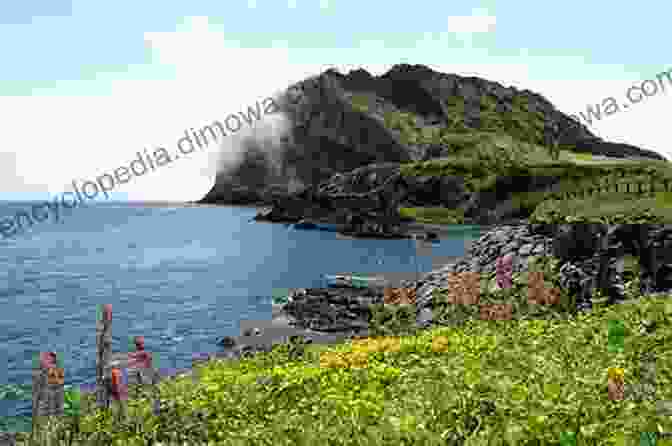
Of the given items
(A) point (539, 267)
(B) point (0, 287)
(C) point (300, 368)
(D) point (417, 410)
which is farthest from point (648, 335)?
(B) point (0, 287)

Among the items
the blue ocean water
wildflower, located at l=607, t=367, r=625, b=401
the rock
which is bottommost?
the blue ocean water

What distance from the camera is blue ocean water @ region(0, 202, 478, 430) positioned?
1599 inches

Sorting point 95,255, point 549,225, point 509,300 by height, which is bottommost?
point 95,255

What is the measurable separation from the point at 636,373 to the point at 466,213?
623 feet

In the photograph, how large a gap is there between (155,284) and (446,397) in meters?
66.5

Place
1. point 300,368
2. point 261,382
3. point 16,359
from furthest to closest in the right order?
point 16,359
point 300,368
point 261,382

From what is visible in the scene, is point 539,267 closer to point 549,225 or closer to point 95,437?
point 549,225

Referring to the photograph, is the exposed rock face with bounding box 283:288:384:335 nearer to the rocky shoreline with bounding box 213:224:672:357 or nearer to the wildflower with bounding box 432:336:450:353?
the rocky shoreline with bounding box 213:224:672:357

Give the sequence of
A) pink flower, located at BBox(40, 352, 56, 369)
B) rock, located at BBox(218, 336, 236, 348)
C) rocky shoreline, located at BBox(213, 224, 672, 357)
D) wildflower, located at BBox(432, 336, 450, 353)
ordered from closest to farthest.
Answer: pink flower, located at BBox(40, 352, 56, 369) < wildflower, located at BBox(432, 336, 450, 353) < rocky shoreline, located at BBox(213, 224, 672, 357) < rock, located at BBox(218, 336, 236, 348)

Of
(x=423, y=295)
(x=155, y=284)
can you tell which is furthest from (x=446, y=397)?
(x=155, y=284)

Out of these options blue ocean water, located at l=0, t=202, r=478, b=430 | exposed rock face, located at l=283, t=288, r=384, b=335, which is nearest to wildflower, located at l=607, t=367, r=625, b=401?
blue ocean water, located at l=0, t=202, r=478, b=430

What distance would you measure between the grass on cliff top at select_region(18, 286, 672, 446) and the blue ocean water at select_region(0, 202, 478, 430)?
426cm

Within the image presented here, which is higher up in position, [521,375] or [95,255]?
[521,375]

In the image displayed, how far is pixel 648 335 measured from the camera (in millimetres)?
13602
